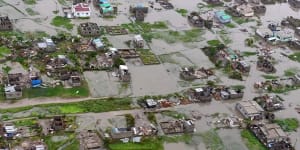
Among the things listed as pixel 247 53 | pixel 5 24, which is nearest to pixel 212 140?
pixel 247 53

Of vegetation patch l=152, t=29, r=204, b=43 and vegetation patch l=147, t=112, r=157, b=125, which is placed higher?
vegetation patch l=152, t=29, r=204, b=43

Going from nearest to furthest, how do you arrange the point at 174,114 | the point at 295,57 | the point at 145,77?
the point at 174,114 < the point at 145,77 < the point at 295,57

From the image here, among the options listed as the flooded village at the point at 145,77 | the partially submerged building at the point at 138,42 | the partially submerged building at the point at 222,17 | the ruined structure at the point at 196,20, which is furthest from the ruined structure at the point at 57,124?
the partially submerged building at the point at 222,17

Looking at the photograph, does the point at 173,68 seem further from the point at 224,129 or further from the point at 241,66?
the point at 224,129

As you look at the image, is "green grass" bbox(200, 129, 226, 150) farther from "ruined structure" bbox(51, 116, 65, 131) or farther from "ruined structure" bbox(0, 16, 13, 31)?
"ruined structure" bbox(0, 16, 13, 31)

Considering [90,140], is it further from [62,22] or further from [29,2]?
[29,2]

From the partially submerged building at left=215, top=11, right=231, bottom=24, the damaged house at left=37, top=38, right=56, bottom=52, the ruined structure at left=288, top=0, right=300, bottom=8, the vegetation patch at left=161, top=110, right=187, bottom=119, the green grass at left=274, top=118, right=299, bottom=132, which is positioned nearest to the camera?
the vegetation patch at left=161, top=110, right=187, bottom=119

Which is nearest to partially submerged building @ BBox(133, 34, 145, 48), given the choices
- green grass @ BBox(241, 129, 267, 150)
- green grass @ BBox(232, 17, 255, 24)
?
green grass @ BBox(232, 17, 255, 24)
